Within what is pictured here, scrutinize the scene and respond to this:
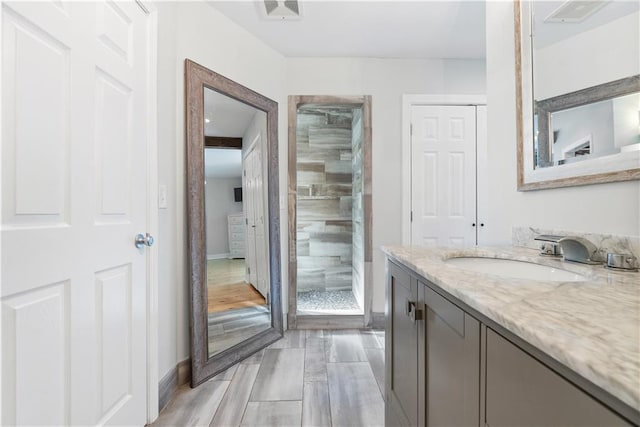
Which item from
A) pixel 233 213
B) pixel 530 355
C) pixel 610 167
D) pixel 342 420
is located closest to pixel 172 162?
pixel 233 213

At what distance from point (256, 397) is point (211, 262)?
2.90 feet

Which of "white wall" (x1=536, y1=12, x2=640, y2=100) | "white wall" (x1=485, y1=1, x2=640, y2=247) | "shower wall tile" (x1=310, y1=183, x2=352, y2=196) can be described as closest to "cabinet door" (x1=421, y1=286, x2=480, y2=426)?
"white wall" (x1=485, y1=1, x2=640, y2=247)

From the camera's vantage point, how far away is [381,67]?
271 centimetres

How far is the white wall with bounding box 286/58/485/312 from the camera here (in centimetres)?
269

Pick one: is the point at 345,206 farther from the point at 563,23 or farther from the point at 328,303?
the point at 563,23

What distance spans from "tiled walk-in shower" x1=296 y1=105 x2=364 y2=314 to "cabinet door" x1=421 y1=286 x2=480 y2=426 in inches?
109

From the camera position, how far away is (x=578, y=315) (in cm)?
48

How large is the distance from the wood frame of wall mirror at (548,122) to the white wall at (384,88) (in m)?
1.34

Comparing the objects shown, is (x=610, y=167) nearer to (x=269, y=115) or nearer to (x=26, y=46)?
(x=26, y=46)

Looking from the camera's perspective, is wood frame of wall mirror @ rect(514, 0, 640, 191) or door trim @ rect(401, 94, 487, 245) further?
door trim @ rect(401, 94, 487, 245)

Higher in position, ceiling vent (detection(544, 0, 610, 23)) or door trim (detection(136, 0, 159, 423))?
ceiling vent (detection(544, 0, 610, 23))

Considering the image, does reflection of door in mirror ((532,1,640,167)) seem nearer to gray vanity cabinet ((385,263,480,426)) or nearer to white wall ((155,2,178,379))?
gray vanity cabinet ((385,263,480,426))

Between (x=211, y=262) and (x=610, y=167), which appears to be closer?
(x=610, y=167)

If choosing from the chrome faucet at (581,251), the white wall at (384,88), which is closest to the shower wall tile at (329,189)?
the white wall at (384,88)
